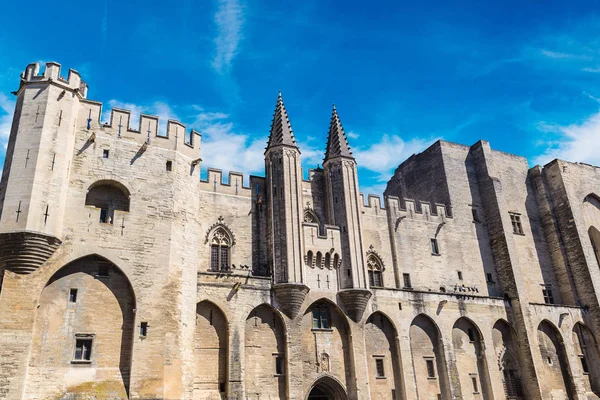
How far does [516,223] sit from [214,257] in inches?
911

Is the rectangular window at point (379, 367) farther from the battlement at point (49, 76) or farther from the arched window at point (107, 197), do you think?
the battlement at point (49, 76)

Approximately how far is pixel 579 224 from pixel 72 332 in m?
34.8

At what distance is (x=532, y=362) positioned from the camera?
3228 cm

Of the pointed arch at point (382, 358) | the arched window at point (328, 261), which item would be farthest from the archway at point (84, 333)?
the pointed arch at point (382, 358)

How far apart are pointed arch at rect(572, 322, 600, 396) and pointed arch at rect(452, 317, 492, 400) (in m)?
8.18

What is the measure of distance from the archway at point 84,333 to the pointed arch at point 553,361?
2496 cm

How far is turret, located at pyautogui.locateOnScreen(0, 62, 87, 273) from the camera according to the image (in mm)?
20516

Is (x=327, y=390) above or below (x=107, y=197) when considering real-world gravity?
below

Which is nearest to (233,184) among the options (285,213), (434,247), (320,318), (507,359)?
(285,213)

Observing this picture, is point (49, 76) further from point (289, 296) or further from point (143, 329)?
point (289, 296)

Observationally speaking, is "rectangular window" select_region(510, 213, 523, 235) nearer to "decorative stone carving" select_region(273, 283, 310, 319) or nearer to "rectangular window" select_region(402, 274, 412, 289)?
"rectangular window" select_region(402, 274, 412, 289)

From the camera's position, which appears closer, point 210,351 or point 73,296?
point 73,296

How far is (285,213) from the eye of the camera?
28.2 metres

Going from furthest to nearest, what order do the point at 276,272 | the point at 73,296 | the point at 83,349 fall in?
the point at 276,272, the point at 73,296, the point at 83,349
